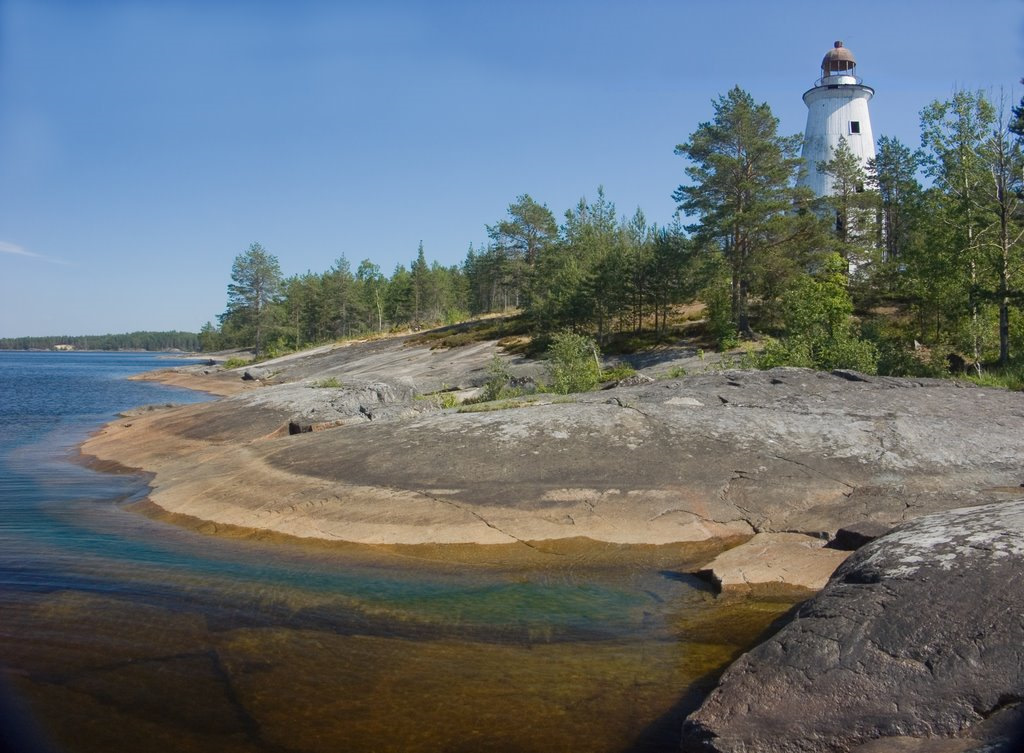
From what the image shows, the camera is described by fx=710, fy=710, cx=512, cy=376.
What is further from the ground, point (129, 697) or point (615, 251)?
point (615, 251)

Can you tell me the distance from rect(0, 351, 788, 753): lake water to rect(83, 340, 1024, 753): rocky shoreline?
3.00 feet

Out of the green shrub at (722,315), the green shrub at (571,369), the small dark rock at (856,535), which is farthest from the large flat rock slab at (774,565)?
the green shrub at (722,315)

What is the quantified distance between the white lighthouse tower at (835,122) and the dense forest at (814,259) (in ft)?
6.26

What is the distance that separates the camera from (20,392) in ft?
186

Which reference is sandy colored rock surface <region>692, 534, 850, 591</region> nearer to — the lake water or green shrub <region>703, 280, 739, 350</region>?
the lake water

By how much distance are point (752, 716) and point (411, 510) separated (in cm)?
960

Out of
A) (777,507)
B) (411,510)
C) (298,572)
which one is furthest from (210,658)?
(777,507)

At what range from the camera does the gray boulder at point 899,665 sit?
623cm

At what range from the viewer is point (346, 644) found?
32.3ft

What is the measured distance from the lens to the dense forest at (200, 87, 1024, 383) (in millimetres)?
28672

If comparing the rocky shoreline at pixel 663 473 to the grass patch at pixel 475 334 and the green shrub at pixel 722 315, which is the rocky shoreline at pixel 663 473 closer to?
the green shrub at pixel 722 315

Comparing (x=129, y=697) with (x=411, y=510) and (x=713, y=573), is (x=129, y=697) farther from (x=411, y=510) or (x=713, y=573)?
(x=713, y=573)

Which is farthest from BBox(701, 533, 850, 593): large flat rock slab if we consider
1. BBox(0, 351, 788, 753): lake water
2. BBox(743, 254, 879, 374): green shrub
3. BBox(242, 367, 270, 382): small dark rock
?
BBox(242, 367, 270, 382): small dark rock

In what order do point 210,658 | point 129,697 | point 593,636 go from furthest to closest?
point 593,636
point 210,658
point 129,697
